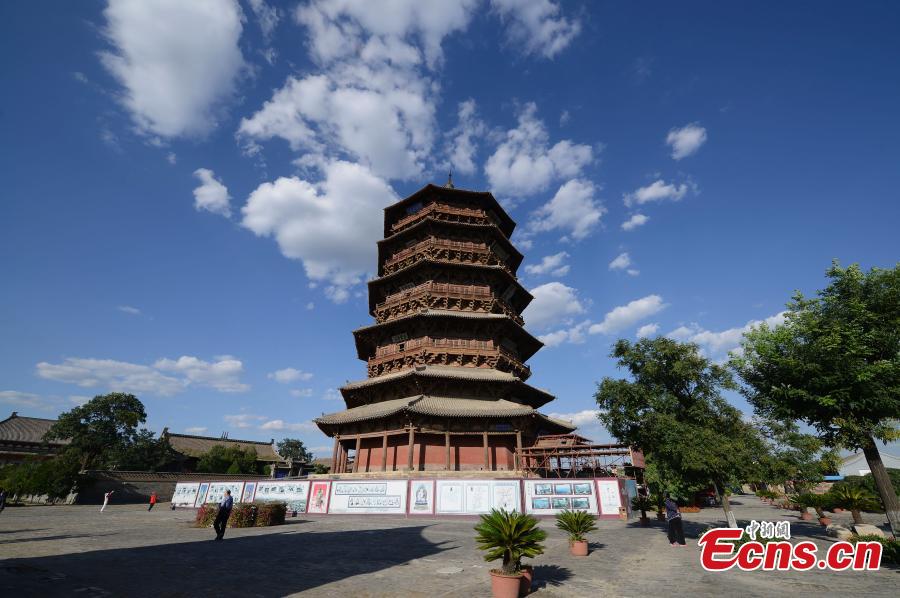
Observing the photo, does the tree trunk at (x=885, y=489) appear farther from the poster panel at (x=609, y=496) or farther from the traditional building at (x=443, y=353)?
the traditional building at (x=443, y=353)

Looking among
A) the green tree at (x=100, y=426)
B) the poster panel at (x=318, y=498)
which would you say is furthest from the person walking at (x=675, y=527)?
the green tree at (x=100, y=426)

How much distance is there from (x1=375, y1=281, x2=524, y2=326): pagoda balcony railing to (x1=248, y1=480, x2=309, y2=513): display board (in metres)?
13.3

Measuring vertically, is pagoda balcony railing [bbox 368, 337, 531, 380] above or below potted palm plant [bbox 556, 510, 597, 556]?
above

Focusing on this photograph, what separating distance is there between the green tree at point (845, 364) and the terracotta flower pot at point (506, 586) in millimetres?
12779

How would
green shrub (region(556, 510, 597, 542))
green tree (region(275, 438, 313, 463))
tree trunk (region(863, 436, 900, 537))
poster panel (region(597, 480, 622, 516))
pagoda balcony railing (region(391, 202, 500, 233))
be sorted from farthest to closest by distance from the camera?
1. green tree (region(275, 438, 313, 463))
2. pagoda balcony railing (region(391, 202, 500, 233))
3. poster panel (region(597, 480, 622, 516))
4. tree trunk (region(863, 436, 900, 537))
5. green shrub (region(556, 510, 597, 542))

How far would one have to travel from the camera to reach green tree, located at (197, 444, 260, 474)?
54656 millimetres

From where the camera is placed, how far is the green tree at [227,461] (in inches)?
2152

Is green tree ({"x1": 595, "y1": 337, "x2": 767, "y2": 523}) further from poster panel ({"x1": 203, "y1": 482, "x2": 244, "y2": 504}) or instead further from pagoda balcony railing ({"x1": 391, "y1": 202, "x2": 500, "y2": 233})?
poster panel ({"x1": 203, "y1": 482, "x2": 244, "y2": 504})

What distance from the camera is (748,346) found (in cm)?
1560

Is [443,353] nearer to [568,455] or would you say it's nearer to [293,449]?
[568,455]

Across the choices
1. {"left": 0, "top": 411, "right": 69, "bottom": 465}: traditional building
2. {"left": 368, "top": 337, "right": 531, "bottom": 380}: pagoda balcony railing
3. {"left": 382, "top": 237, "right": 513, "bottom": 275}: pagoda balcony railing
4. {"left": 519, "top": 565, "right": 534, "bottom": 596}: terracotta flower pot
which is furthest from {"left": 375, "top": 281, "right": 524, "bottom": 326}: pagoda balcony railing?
{"left": 0, "top": 411, "right": 69, "bottom": 465}: traditional building

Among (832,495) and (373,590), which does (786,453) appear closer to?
(832,495)

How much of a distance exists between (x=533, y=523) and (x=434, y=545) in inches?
260

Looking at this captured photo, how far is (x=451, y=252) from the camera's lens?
33125 mm
